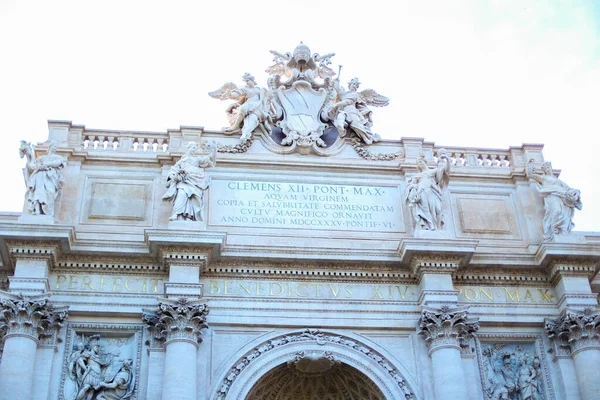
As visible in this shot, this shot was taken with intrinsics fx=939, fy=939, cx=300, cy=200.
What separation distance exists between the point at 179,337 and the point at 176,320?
A: 1.18ft

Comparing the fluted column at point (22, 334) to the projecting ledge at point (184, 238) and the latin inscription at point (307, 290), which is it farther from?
the latin inscription at point (307, 290)

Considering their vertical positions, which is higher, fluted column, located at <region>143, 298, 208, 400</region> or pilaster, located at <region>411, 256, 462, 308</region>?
pilaster, located at <region>411, 256, 462, 308</region>

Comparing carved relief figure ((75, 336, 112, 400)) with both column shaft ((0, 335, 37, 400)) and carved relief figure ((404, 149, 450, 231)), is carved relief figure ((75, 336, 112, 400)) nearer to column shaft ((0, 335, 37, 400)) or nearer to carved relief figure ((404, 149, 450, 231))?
column shaft ((0, 335, 37, 400))

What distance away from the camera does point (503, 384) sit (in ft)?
65.0

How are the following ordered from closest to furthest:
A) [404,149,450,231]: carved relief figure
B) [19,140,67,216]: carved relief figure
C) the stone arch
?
the stone arch
[19,140,67,216]: carved relief figure
[404,149,450,231]: carved relief figure

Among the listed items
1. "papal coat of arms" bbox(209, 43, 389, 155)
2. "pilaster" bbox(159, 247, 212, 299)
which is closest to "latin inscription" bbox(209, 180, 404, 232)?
"papal coat of arms" bbox(209, 43, 389, 155)

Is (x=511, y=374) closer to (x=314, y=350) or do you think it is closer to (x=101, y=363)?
(x=314, y=350)

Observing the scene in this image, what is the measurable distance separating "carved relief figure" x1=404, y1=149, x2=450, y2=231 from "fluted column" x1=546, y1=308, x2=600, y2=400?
3348 mm

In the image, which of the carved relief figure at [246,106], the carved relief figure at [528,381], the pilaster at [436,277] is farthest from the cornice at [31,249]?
the carved relief figure at [528,381]

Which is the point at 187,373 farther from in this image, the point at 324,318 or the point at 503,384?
the point at 503,384

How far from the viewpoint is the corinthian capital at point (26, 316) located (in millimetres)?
18516

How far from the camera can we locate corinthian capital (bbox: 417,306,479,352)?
63.9 ft

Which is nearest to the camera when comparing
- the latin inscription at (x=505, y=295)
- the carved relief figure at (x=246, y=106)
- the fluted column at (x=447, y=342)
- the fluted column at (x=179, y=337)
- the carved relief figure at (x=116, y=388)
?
the fluted column at (x=179, y=337)

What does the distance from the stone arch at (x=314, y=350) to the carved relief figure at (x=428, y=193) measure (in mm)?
3276
